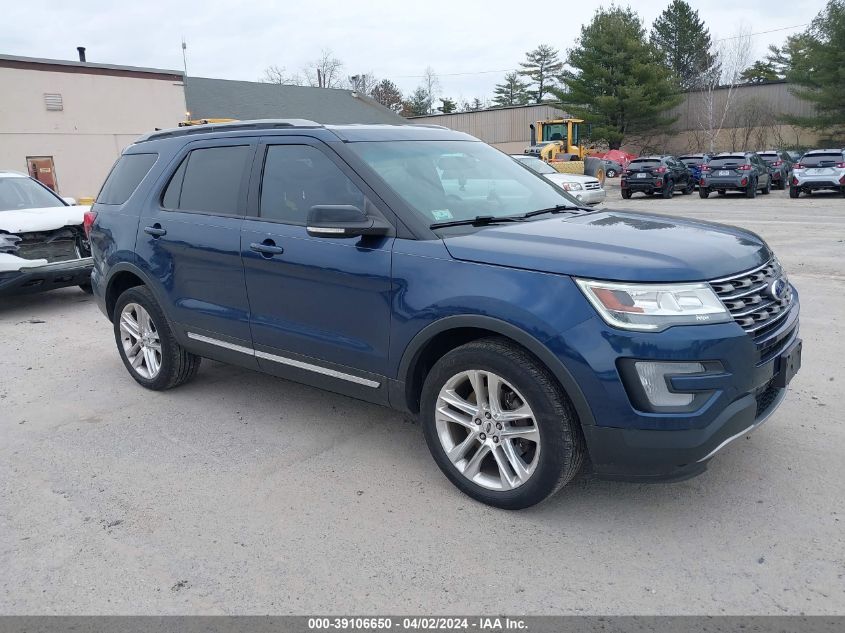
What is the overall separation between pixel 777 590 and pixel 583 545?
0.77 meters

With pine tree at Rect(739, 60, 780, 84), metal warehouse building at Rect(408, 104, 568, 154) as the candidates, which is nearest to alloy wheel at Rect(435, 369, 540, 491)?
metal warehouse building at Rect(408, 104, 568, 154)

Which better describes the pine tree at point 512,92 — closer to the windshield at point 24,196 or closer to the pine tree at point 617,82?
the pine tree at point 617,82

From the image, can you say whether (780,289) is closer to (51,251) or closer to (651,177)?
(51,251)

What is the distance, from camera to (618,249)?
3.12 meters

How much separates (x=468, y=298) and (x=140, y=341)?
10.4 ft

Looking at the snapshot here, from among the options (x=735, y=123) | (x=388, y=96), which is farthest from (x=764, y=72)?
(x=388, y=96)

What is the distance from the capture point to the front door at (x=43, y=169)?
22.1 m

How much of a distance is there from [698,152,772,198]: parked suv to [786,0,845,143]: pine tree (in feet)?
58.6

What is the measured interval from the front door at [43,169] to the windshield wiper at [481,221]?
22.1 meters

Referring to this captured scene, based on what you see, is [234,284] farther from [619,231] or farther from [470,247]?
[619,231]

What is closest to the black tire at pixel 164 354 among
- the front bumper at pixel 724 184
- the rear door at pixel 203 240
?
the rear door at pixel 203 240

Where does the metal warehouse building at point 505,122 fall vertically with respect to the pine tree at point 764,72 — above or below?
below

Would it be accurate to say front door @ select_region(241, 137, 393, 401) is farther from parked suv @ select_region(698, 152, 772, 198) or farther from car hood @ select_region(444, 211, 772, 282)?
parked suv @ select_region(698, 152, 772, 198)

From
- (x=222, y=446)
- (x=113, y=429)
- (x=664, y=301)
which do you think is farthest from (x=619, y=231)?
(x=113, y=429)
